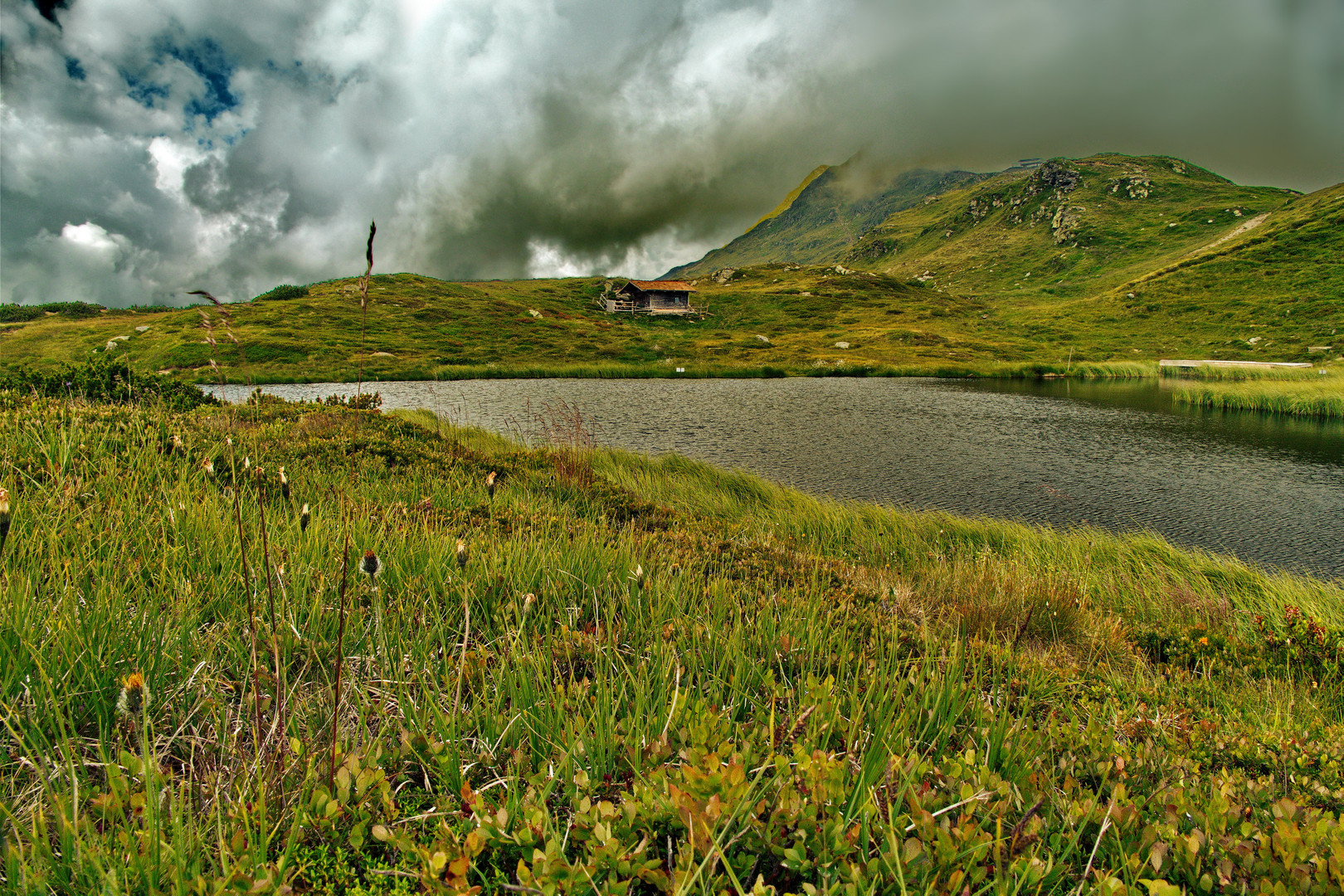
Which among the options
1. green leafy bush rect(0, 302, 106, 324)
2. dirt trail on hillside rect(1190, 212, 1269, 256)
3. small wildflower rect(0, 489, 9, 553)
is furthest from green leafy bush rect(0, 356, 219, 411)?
dirt trail on hillside rect(1190, 212, 1269, 256)

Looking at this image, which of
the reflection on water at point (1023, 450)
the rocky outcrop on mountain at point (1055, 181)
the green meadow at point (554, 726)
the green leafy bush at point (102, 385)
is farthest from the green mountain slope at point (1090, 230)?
the green leafy bush at point (102, 385)

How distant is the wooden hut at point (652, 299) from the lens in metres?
98.8

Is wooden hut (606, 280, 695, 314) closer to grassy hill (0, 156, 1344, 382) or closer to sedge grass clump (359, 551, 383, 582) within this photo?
grassy hill (0, 156, 1344, 382)

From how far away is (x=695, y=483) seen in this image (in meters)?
13.0

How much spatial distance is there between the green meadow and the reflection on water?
738cm

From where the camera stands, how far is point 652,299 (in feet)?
328

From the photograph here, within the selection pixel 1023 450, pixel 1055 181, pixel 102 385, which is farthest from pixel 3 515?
pixel 1055 181

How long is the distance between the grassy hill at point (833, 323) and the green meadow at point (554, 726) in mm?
17143

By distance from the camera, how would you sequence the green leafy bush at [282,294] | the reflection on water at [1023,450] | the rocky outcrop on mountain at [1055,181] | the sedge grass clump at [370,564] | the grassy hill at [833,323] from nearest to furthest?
the sedge grass clump at [370,564]
the reflection on water at [1023,450]
the grassy hill at [833,323]
the green leafy bush at [282,294]
the rocky outcrop on mountain at [1055,181]

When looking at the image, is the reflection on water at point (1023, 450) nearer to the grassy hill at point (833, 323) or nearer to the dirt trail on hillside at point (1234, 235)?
the grassy hill at point (833, 323)

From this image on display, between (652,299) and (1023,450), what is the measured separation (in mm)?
86907

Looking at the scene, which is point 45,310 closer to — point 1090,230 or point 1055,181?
point 1090,230

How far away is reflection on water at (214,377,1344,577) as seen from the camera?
39.5ft

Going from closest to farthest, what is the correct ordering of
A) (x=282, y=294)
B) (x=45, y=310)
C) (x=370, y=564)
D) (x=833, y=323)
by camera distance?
(x=370, y=564) < (x=45, y=310) < (x=282, y=294) < (x=833, y=323)
